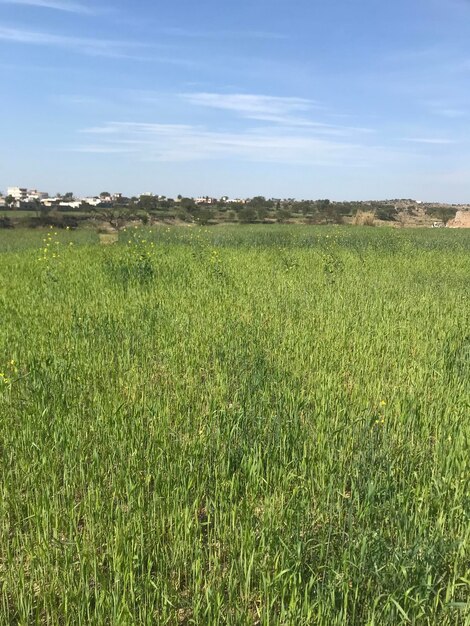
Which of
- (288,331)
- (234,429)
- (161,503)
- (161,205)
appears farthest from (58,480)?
(161,205)

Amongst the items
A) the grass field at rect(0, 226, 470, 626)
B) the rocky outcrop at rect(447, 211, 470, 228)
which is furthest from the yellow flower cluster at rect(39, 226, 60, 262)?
the rocky outcrop at rect(447, 211, 470, 228)

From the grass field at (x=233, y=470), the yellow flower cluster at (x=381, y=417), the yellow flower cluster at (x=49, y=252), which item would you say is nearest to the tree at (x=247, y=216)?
the yellow flower cluster at (x=49, y=252)

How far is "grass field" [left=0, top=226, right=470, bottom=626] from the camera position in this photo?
208 centimetres

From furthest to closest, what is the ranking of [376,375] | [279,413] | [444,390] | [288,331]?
[288,331], [376,375], [444,390], [279,413]

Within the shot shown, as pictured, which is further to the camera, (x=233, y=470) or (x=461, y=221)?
(x=461, y=221)

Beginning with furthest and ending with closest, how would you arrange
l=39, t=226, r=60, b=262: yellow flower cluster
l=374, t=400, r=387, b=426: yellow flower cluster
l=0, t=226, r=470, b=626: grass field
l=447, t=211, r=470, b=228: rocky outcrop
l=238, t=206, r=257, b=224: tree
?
1. l=447, t=211, r=470, b=228: rocky outcrop
2. l=238, t=206, r=257, b=224: tree
3. l=39, t=226, r=60, b=262: yellow flower cluster
4. l=374, t=400, r=387, b=426: yellow flower cluster
5. l=0, t=226, r=470, b=626: grass field

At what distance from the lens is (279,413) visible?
11.9ft

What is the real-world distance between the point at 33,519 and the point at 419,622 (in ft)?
6.55

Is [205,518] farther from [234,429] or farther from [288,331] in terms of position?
[288,331]

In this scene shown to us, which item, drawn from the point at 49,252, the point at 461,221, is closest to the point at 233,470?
the point at 49,252

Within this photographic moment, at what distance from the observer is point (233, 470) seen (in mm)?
3076

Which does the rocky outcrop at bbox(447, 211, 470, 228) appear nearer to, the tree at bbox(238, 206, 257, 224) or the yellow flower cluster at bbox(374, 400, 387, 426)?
the tree at bbox(238, 206, 257, 224)

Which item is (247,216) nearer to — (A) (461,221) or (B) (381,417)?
(A) (461,221)

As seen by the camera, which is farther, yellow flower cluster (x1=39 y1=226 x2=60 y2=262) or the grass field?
yellow flower cluster (x1=39 y1=226 x2=60 y2=262)
